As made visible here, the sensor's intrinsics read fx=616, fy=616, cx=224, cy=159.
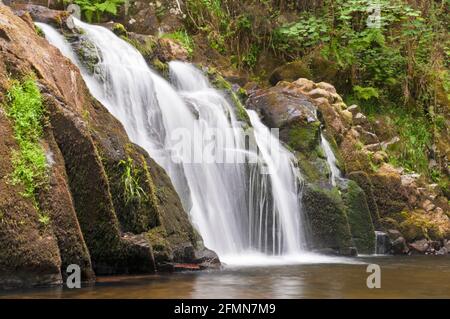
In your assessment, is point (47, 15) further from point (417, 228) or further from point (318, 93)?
point (417, 228)

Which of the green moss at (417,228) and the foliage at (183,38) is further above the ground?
the foliage at (183,38)

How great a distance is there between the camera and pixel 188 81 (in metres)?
11.0

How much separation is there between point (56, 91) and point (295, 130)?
228 inches

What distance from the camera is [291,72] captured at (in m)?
14.7

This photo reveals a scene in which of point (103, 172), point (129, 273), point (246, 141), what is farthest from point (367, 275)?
point (246, 141)

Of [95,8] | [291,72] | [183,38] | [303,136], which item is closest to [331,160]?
[303,136]

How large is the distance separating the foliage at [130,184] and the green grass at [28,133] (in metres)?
1.00

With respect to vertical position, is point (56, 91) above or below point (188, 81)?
below

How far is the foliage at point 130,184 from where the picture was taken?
6316 mm

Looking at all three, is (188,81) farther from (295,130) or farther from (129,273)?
(129,273)

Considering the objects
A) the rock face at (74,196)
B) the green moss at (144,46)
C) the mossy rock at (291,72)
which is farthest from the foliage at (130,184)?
the mossy rock at (291,72)

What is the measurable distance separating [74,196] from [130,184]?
0.70m

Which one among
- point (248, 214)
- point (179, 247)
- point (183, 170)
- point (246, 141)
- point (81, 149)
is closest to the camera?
point (81, 149)

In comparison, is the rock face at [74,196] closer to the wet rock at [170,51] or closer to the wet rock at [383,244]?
the wet rock at [170,51]
